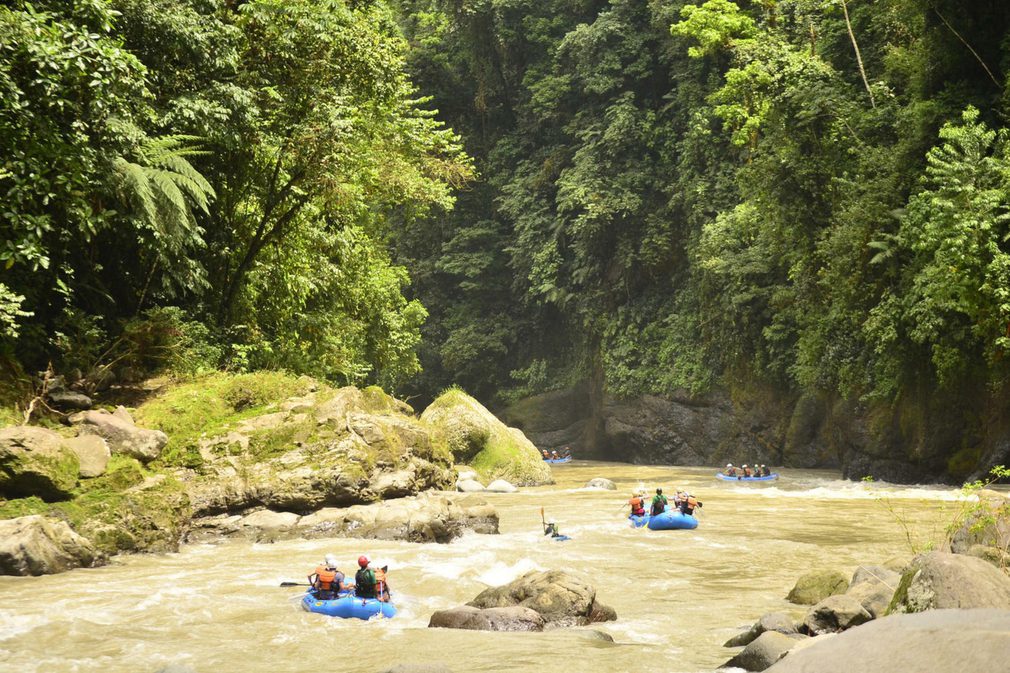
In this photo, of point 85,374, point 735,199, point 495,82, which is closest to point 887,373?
point 735,199

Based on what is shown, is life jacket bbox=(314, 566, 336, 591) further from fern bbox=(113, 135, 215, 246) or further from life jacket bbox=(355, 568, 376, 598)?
fern bbox=(113, 135, 215, 246)

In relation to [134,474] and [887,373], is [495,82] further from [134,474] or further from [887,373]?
[134,474]

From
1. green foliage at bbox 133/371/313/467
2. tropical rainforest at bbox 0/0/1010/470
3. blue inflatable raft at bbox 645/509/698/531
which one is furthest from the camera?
blue inflatable raft at bbox 645/509/698/531

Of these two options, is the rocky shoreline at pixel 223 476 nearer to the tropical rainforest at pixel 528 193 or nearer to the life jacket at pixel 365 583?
the tropical rainforest at pixel 528 193

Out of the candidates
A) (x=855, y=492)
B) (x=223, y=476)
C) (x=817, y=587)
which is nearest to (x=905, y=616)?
(x=817, y=587)

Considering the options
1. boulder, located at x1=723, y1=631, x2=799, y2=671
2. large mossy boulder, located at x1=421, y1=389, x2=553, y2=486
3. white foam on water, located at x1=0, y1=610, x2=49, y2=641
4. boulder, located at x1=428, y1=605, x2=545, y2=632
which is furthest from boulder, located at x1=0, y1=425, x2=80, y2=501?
large mossy boulder, located at x1=421, y1=389, x2=553, y2=486

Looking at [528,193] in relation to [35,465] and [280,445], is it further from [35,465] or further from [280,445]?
[35,465]

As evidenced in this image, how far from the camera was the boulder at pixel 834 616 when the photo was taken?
28.4 feet

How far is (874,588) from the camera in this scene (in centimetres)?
959

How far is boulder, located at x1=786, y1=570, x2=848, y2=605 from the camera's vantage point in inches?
415

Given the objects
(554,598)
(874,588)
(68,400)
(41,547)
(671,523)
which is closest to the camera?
(874,588)

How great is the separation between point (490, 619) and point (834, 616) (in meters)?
3.30

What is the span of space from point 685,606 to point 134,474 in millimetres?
7963

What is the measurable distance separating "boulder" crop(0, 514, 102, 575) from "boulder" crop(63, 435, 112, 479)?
92cm
